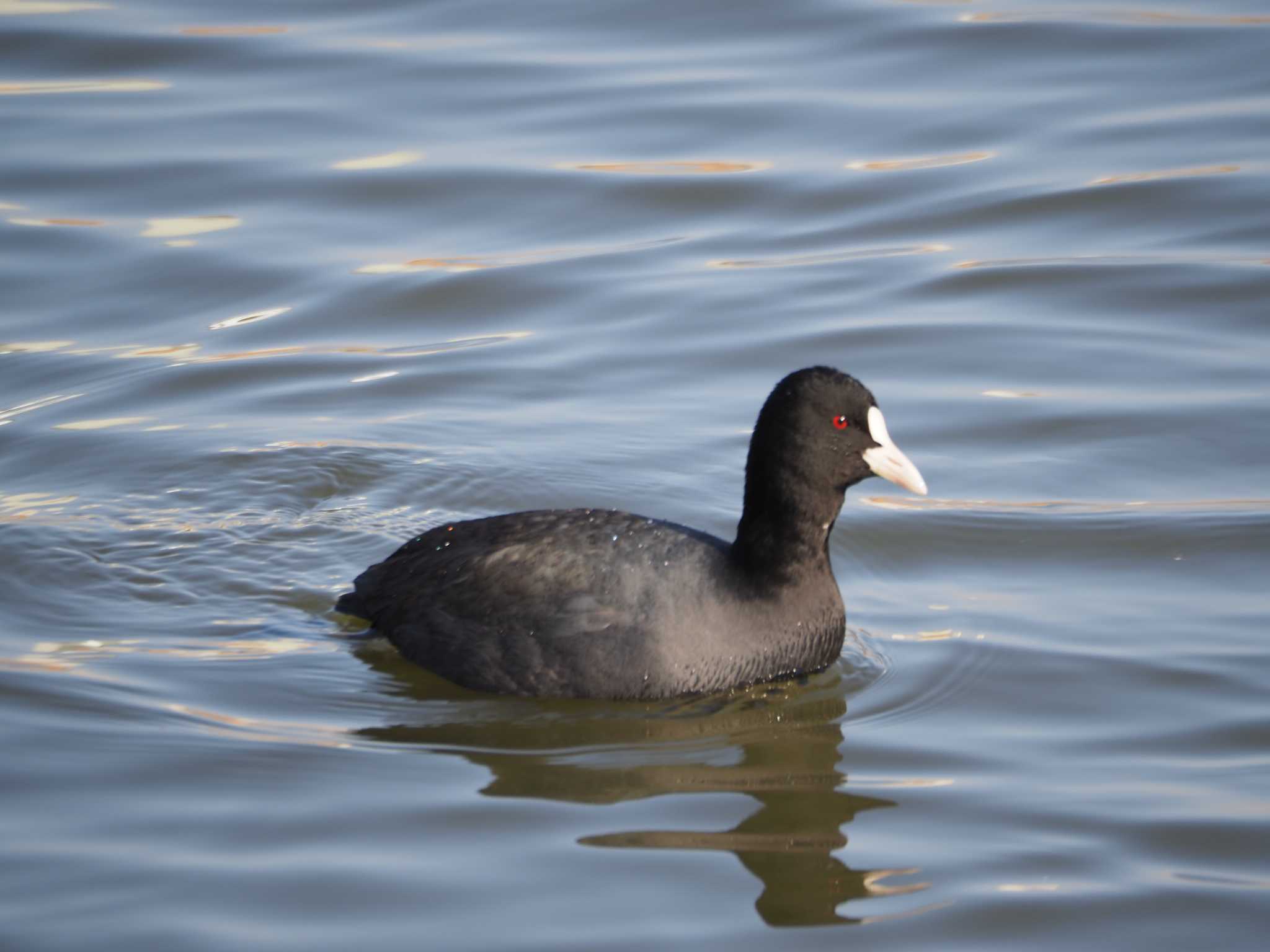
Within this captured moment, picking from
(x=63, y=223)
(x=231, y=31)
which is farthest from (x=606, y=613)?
(x=231, y=31)

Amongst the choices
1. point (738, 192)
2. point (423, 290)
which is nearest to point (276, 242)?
point (423, 290)

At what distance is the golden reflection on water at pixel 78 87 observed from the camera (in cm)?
1421

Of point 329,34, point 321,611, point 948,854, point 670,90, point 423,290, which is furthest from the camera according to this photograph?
point 329,34

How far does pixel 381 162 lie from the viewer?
1257 cm

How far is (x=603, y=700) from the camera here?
6.30m

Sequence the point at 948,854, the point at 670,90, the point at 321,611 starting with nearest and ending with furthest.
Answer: the point at 948,854, the point at 321,611, the point at 670,90

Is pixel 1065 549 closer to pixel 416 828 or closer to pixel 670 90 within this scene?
pixel 416 828

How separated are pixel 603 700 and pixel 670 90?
28.2 ft

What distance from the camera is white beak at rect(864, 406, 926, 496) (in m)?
6.43

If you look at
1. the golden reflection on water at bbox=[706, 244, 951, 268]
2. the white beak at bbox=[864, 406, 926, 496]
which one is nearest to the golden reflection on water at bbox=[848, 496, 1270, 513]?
the white beak at bbox=[864, 406, 926, 496]

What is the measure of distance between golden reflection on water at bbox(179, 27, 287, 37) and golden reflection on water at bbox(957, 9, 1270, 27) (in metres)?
6.16

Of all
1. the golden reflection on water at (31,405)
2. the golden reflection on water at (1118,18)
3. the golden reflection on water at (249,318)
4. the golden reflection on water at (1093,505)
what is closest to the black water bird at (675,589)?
the golden reflection on water at (1093,505)

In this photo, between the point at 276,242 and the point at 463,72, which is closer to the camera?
the point at 276,242

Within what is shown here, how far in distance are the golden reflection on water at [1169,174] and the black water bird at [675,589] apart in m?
6.17
